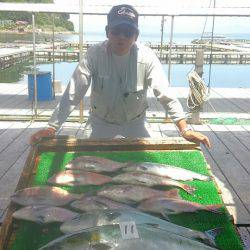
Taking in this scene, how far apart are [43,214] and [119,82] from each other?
6.83 ft

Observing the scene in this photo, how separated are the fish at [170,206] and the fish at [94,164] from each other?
28.7 inches

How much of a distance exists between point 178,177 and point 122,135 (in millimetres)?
1360

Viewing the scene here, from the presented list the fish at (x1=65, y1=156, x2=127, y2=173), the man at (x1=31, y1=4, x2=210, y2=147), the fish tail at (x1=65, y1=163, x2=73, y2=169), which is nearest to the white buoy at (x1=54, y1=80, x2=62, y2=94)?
the man at (x1=31, y1=4, x2=210, y2=147)

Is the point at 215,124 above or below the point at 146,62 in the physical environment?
below

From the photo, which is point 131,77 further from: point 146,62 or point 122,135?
point 122,135

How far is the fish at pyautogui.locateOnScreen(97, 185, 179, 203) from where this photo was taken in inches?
130

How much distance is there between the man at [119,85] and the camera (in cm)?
410

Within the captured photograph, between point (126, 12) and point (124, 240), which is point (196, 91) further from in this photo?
point (124, 240)

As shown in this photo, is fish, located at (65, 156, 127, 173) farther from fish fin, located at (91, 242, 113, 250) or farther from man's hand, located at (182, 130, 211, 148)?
fish fin, located at (91, 242, 113, 250)

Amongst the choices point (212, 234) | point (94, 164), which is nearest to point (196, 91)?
point (94, 164)

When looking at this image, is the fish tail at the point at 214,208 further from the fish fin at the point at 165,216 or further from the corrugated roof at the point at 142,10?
the corrugated roof at the point at 142,10

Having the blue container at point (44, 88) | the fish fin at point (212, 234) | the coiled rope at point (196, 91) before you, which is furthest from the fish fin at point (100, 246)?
the blue container at point (44, 88)

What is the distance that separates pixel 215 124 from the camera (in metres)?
9.11

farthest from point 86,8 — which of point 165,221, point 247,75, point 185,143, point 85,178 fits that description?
point 247,75
